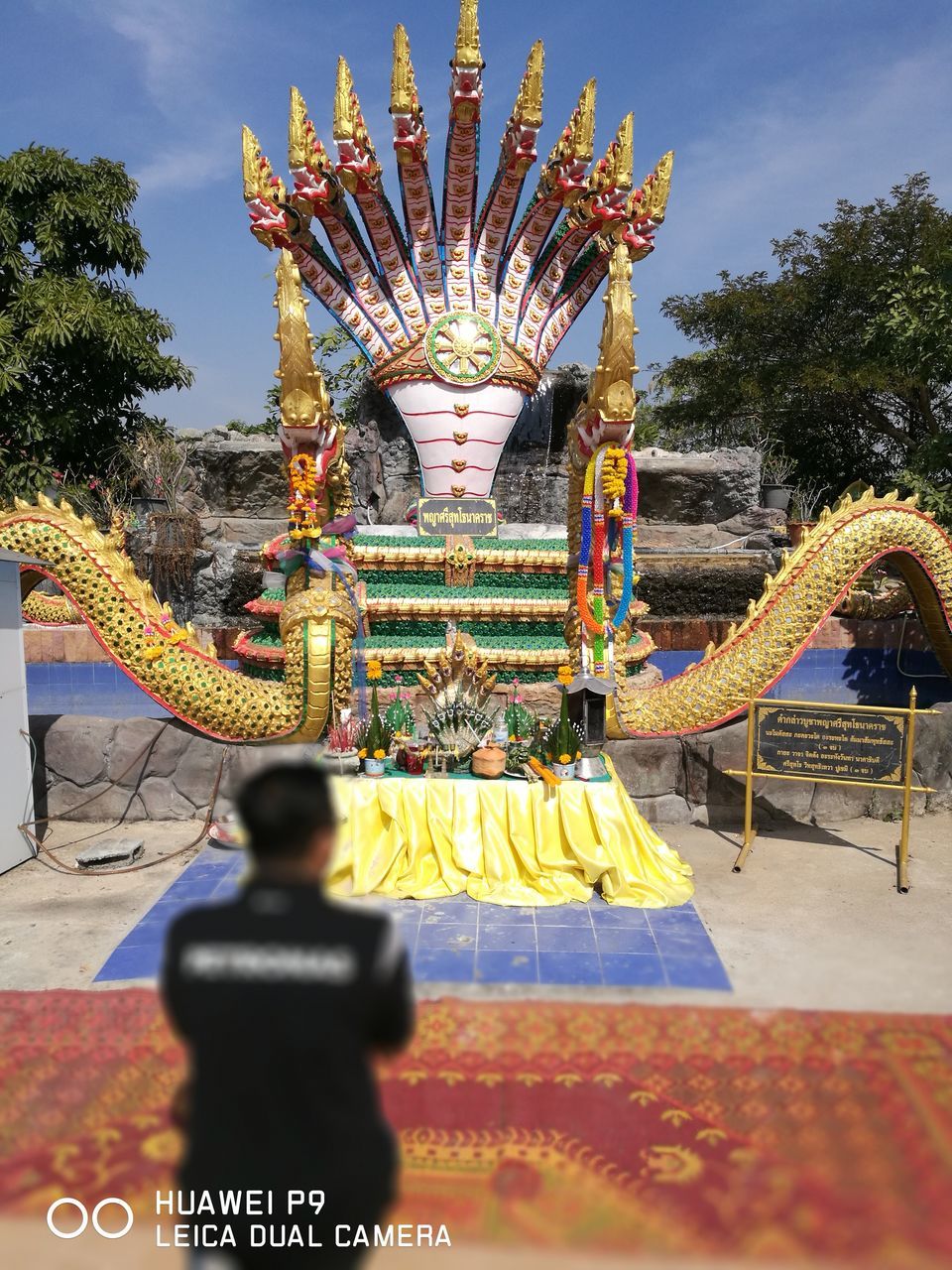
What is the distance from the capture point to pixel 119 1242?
2.60 meters

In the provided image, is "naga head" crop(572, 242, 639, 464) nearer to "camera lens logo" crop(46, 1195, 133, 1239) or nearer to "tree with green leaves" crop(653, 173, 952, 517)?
"camera lens logo" crop(46, 1195, 133, 1239)

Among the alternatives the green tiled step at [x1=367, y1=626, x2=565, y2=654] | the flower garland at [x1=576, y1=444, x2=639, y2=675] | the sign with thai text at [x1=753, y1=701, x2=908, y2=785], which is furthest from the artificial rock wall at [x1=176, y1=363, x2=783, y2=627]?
the sign with thai text at [x1=753, y1=701, x2=908, y2=785]

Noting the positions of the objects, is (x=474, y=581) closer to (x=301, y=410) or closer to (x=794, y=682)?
(x=301, y=410)

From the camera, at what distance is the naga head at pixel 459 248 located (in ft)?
27.6

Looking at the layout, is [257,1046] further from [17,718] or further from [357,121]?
[357,121]

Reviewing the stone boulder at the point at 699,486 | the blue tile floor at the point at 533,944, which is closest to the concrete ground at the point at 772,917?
the blue tile floor at the point at 533,944

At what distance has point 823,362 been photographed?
17469 millimetres

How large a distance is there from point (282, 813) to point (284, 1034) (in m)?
0.40

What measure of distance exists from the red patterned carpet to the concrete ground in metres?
0.26

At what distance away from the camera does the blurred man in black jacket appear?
1514 mm

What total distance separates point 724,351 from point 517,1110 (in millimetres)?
19683

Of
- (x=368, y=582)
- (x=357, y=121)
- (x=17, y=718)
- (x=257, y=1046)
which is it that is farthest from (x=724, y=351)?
(x=257, y=1046)

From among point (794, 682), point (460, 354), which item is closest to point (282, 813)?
point (460, 354)

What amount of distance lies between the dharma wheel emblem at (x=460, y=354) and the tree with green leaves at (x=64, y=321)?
8.53 meters
